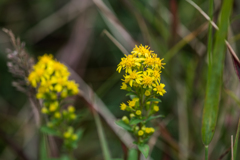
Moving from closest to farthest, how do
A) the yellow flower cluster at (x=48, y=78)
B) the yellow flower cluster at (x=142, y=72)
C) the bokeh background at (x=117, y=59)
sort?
the yellow flower cluster at (x=142, y=72) < the yellow flower cluster at (x=48, y=78) < the bokeh background at (x=117, y=59)

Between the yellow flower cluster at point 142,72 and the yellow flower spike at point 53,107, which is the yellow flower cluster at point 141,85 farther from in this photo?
the yellow flower spike at point 53,107

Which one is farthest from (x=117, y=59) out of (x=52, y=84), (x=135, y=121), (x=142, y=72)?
(x=135, y=121)

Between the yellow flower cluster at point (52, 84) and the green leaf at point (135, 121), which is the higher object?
the yellow flower cluster at point (52, 84)

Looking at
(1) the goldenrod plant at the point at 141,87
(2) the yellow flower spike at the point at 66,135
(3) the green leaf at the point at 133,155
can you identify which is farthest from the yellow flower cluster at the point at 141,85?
(2) the yellow flower spike at the point at 66,135

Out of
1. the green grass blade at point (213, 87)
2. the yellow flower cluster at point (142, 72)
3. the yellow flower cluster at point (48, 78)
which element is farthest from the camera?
the yellow flower cluster at point (48, 78)

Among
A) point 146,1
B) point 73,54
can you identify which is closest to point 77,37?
point 73,54

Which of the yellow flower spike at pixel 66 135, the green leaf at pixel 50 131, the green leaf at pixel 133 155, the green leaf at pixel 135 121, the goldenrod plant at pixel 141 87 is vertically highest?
the green leaf at pixel 50 131

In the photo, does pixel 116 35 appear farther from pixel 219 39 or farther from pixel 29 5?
pixel 219 39
